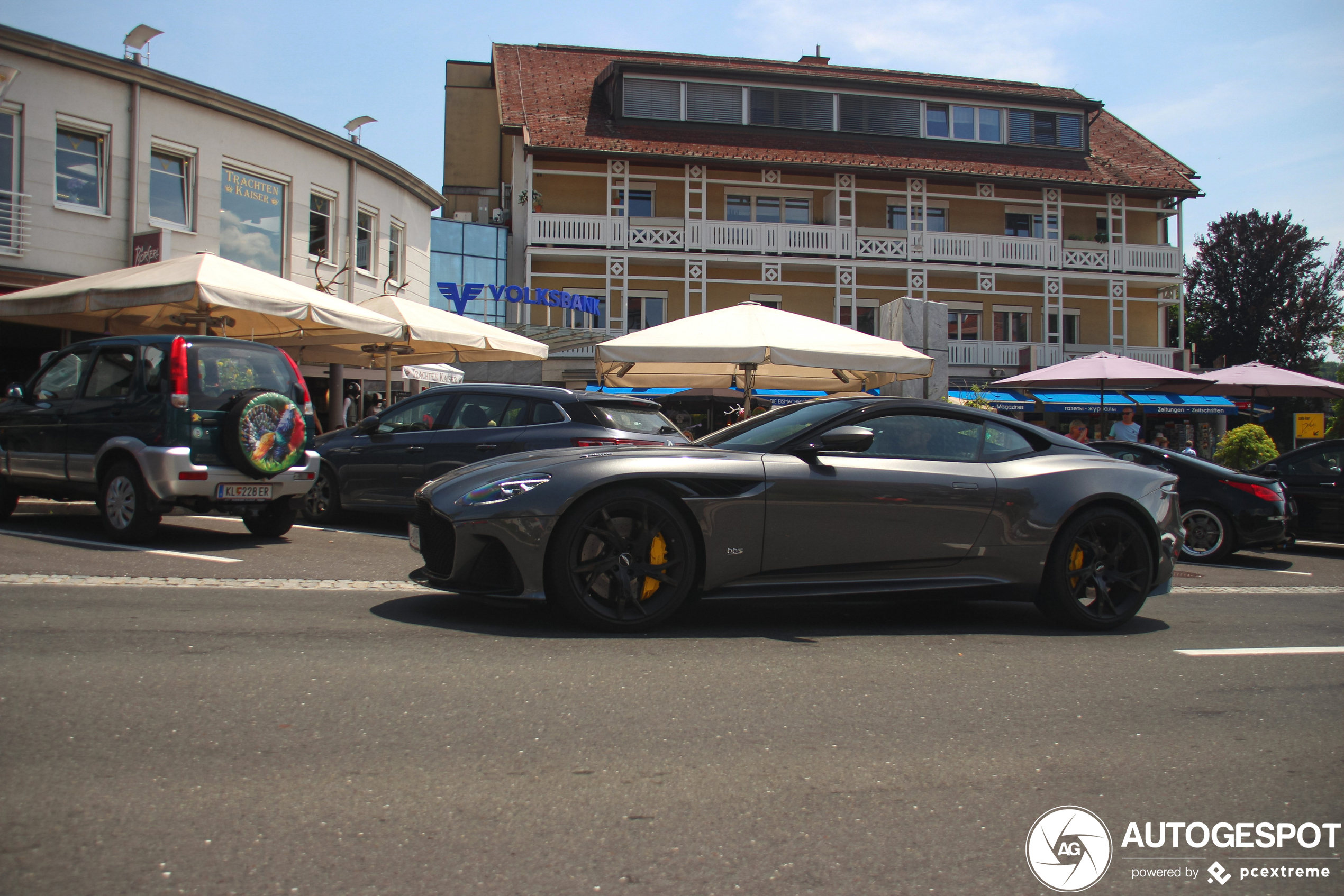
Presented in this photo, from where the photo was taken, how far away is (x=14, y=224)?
14297mm

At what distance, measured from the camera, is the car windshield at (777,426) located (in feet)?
17.5

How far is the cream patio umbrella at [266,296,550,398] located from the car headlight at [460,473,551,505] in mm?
8440

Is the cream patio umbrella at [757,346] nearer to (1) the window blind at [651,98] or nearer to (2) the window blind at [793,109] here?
(1) the window blind at [651,98]

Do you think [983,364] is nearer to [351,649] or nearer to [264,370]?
[264,370]

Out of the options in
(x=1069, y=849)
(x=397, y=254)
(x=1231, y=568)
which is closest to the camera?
(x=1069, y=849)

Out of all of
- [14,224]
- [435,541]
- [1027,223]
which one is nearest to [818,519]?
[435,541]

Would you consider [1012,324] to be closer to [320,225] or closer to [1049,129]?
[1049,129]

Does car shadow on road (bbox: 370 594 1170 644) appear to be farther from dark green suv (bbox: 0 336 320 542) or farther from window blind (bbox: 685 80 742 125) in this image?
window blind (bbox: 685 80 742 125)

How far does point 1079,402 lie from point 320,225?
66.3 ft

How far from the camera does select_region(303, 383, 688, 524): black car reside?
28.5 feet

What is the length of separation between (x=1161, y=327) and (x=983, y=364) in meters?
7.82

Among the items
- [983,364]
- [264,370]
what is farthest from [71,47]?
[983,364]

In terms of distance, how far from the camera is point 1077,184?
30.6m

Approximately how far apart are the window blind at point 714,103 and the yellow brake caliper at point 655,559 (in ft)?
91.1
